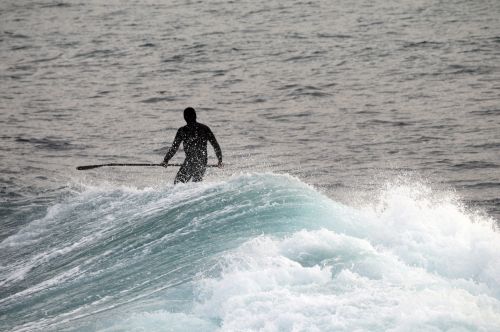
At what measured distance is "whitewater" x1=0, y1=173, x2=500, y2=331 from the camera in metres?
8.45

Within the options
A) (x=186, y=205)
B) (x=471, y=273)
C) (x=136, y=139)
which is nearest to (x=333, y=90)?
(x=136, y=139)

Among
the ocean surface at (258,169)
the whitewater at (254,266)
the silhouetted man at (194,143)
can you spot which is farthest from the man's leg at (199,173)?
the whitewater at (254,266)

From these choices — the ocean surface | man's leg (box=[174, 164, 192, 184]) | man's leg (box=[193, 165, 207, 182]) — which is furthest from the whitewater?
man's leg (box=[193, 165, 207, 182])

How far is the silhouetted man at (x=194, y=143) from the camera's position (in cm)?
1384

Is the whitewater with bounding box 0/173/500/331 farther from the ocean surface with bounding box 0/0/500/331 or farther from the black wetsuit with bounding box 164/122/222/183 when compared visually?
the black wetsuit with bounding box 164/122/222/183

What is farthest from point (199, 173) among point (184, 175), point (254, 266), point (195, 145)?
point (254, 266)

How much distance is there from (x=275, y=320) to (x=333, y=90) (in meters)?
17.9

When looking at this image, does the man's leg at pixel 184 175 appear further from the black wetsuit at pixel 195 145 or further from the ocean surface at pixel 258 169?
the ocean surface at pixel 258 169

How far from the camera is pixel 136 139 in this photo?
71.9ft

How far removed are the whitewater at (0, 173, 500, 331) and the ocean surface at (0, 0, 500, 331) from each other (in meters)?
0.03

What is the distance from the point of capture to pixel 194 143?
14023 mm

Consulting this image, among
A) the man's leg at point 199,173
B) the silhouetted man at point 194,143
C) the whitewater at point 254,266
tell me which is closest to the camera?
the whitewater at point 254,266

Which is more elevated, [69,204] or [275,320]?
[275,320]

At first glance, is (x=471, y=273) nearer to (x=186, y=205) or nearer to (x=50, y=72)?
(x=186, y=205)
